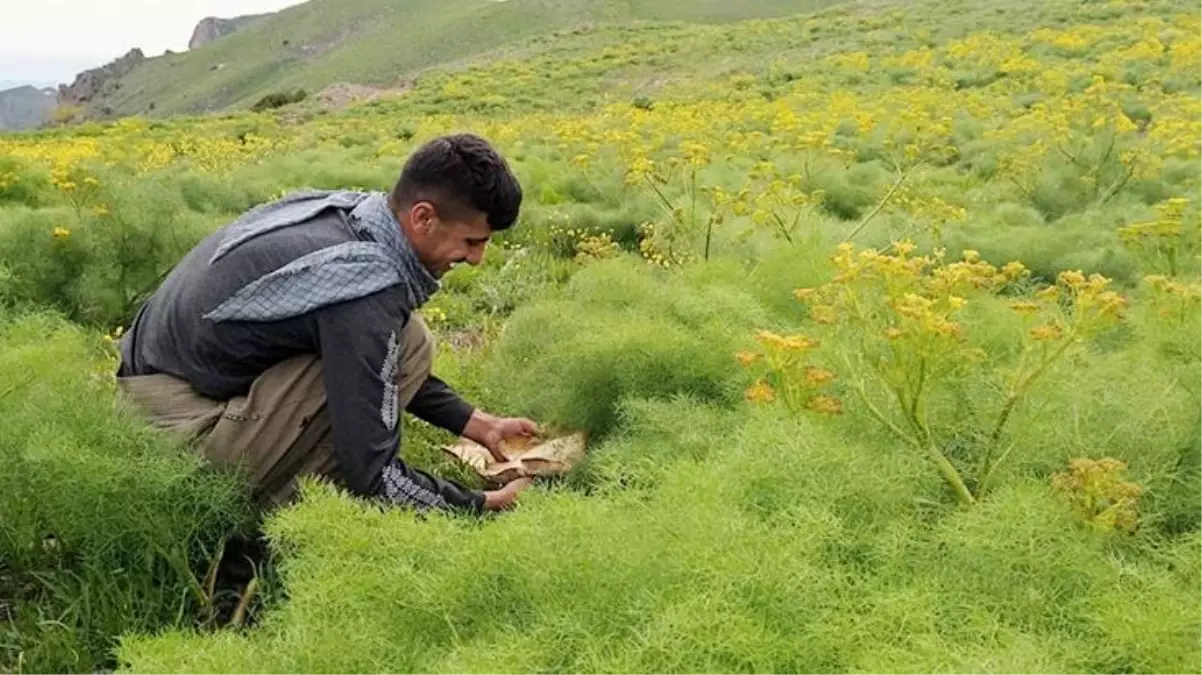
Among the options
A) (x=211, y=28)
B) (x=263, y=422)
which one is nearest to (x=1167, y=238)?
(x=263, y=422)

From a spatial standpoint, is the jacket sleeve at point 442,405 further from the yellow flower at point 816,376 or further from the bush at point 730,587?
the yellow flower at point 816,376

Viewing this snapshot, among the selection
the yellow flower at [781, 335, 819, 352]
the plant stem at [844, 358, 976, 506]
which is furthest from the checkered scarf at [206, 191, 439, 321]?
the plant stem at [844, 358, 976, 506]

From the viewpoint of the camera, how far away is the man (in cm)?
283

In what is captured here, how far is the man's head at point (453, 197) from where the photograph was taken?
2.90 metres

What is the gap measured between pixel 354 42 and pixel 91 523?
80.8 metres

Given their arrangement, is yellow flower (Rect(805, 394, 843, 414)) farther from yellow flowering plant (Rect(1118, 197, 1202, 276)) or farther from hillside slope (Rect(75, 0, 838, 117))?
hillside slope (Rect(75, 0, 838, 117))

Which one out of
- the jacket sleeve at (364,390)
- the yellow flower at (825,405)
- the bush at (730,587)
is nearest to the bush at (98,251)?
the jacket sleeve at (364,390)

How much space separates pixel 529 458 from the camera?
344 centimetres

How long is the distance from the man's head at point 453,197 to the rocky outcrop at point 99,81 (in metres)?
102

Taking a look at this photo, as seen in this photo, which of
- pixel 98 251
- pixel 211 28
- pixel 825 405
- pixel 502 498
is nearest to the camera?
pixel 825 405

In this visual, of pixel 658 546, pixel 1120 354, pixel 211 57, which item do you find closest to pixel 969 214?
pixel 1120 354

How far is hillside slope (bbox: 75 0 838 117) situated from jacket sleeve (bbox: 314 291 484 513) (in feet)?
141

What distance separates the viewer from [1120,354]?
2914 millimetres

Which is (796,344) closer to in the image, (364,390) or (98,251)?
(364,390)
